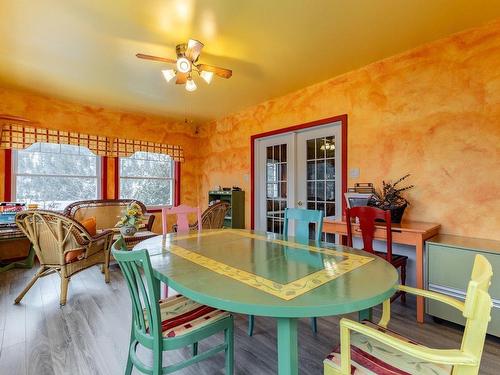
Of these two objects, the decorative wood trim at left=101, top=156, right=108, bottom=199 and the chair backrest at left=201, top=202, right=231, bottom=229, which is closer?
the chair backrest at left=201, top=202, right=231, bottom=229

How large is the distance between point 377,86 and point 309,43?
1.05 metres

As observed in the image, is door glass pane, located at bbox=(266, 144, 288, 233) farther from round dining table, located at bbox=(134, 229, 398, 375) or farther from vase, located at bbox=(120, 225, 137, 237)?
round dining table, located at bbox=(134, 229, 398, 375)

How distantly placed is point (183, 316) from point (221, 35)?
8.09 ft

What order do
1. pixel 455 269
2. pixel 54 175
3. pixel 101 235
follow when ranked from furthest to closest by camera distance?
pixel 54 175 → pixel 101 235 → pixel 455 269

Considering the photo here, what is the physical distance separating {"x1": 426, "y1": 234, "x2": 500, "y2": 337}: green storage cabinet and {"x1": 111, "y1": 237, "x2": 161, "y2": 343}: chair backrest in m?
2.28

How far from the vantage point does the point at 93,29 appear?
2.46 meters

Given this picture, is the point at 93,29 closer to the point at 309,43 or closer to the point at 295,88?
the point at 309,43

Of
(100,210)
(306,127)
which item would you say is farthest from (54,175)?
(306,127)

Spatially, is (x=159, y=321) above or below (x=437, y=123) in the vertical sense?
below

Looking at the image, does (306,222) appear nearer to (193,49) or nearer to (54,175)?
(193,49)

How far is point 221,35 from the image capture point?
2.55 meters

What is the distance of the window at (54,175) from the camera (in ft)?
13.8

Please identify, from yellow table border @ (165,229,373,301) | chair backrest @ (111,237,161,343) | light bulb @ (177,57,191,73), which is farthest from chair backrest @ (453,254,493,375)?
light bulb @ (177,57,191,73)

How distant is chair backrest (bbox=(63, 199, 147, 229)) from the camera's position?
14.3 feet
